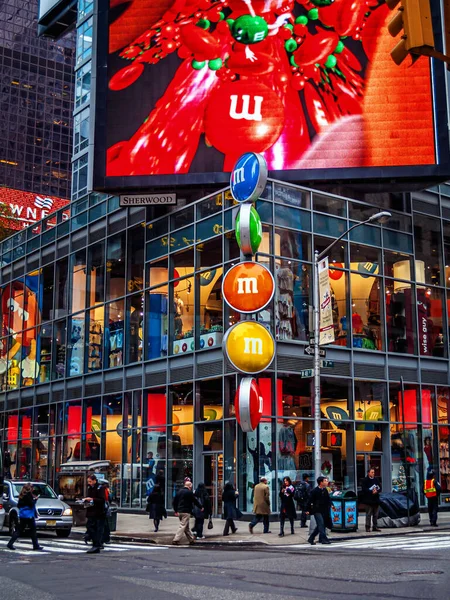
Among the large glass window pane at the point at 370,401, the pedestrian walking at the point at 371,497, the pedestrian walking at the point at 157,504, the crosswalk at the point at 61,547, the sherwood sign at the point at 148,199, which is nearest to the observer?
the crosswalk at the point at 61,547

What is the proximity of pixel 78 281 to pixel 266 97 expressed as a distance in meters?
13.3

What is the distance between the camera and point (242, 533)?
918 inches

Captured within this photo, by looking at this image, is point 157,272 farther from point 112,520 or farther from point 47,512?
point 47,512

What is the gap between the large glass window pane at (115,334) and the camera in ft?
116

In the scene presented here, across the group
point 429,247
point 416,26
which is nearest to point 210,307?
point 429,247

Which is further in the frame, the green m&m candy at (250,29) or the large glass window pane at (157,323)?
the green m&m candy at (250,29)

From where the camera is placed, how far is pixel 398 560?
587 inches

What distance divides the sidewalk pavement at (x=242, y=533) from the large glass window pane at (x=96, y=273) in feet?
41.0

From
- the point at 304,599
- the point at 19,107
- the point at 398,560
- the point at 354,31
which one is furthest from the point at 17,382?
the point at 19,107

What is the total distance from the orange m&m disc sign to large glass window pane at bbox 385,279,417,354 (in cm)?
884

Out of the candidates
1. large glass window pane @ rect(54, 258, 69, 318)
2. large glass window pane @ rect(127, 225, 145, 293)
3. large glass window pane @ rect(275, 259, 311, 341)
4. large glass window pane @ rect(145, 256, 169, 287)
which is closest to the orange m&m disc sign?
large glass window pane @ rect(275, 259, 311, 341)

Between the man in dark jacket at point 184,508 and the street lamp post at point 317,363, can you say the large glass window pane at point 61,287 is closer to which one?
the street lamp post at point 317,363

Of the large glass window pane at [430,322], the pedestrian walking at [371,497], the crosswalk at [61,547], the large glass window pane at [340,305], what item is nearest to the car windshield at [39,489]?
the crosswalk at [61,547]

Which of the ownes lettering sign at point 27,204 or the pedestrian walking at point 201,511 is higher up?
the ownes lettering sign at point 27,204
